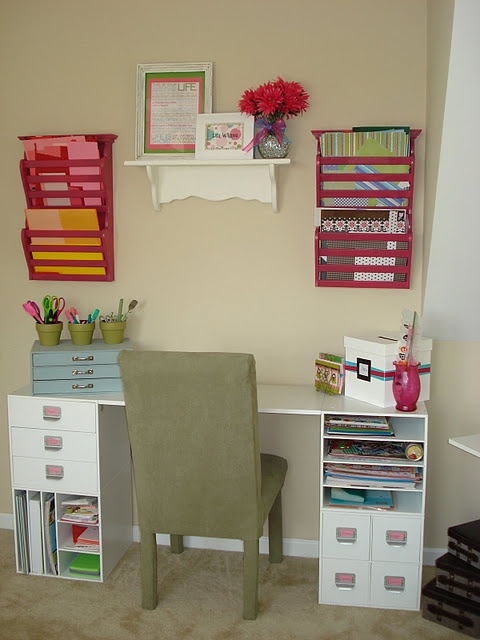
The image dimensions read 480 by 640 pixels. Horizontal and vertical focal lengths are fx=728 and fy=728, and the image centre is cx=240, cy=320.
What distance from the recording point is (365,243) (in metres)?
2.91

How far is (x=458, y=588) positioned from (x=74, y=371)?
5.40 ft

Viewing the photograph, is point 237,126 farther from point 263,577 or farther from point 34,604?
point 34,604

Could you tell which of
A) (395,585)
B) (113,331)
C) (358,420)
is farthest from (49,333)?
(395,585)

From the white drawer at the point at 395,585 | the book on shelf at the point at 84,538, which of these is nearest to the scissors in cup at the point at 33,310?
the book on shelf at the point at 84,538

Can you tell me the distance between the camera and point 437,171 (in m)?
2.34

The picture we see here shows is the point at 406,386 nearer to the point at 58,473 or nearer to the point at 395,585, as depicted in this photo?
the point at 395,585

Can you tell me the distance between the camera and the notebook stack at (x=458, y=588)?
252cm

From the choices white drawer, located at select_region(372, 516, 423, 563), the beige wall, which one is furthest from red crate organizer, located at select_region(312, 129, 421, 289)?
white drawer, located at select_region(372, 516, 423, 563)

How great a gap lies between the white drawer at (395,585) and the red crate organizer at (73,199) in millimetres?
1626

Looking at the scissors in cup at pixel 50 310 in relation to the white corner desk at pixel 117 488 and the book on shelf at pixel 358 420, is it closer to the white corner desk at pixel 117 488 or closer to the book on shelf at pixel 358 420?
the white corner desk at pixel 117 488

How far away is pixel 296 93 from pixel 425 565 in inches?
79.0

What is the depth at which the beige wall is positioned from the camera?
9.52 feet

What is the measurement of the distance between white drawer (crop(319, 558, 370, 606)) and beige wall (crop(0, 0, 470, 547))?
42 cm

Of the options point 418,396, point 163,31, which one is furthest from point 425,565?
point 163,31
